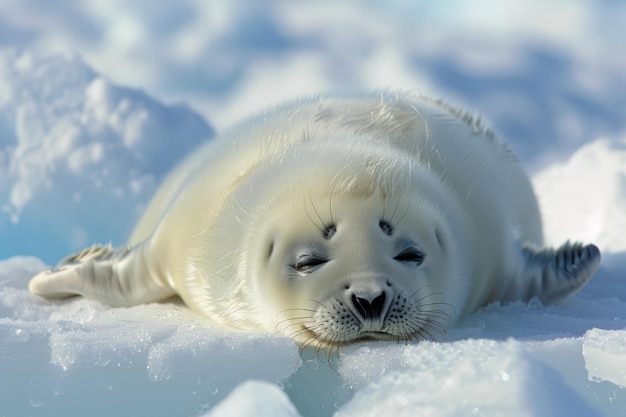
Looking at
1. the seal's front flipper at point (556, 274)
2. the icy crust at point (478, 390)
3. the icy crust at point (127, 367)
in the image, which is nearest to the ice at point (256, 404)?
the icy crust at point (478, 390)

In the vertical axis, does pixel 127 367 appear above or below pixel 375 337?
below

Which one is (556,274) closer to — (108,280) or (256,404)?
(108,280)

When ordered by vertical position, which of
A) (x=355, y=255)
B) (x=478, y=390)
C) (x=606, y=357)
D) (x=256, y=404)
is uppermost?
(x=355, y=255)

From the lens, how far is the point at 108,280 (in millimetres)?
4461

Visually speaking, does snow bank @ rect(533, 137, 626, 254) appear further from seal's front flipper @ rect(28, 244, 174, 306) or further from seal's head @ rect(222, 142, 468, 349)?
seal's front flipper @ rect(28, 244, 174, 306)

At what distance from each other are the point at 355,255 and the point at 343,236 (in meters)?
0.11

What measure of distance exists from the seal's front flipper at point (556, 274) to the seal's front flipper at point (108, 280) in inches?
69.8

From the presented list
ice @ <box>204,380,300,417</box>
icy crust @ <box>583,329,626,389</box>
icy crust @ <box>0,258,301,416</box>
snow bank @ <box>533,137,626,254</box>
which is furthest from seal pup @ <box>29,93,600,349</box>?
snow bank @ <box>533,137,626,254</box>

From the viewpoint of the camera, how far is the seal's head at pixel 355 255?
3.06 m

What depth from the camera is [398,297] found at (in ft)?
10.1

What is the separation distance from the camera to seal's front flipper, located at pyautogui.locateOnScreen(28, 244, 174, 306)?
14.3 ft

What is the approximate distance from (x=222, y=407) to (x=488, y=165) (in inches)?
113

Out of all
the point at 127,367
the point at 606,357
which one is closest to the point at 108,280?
the point at 127,367

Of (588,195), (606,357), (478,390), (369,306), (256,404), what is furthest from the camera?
(588,195)
